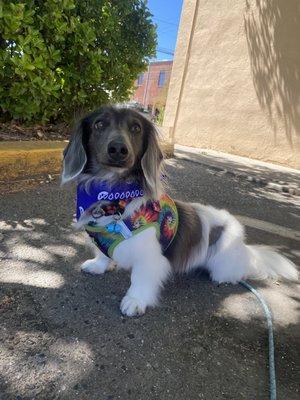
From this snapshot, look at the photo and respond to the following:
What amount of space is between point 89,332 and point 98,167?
1.13 meters

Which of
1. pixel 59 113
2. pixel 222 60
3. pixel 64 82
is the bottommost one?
pixel 59 113

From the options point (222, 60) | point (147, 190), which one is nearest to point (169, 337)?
point (147, 190)

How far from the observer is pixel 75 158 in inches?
106

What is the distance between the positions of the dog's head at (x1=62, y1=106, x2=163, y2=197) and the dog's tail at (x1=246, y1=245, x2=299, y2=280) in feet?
4.43

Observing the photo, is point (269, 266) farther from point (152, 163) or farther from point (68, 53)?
point (68, 53)

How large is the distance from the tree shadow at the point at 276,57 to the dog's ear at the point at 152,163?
7.83m

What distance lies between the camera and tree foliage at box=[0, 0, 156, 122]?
15.8 feet

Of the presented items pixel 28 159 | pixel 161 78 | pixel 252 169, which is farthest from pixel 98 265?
pixel 161 78

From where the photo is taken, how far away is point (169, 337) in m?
2.46

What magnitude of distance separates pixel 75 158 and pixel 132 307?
113 cm

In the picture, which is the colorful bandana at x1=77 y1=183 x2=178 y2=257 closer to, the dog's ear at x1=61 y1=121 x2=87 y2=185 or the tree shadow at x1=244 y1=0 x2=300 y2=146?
the dog's ear at x1=61 y1=121 x2=87 y2=185

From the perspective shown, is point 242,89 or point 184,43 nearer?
point 242,89

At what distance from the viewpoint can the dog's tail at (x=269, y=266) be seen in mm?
3420

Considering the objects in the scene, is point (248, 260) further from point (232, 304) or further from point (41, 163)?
point (41, 163)
